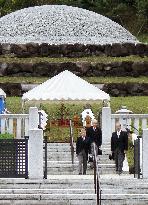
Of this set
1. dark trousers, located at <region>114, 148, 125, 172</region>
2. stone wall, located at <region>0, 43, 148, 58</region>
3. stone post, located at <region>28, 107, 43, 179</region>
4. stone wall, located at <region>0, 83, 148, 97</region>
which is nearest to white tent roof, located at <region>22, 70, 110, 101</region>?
dark trousers, located at <region>114, 148, 125, 172</region>

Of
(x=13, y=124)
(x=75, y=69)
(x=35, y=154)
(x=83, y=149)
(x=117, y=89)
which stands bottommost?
(x=35, y=154)

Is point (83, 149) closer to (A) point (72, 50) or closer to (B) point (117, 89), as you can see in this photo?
(B) point (117, 89)

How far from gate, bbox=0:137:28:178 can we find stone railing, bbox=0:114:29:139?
16.9 feet

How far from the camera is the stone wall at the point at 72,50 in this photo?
48844mm

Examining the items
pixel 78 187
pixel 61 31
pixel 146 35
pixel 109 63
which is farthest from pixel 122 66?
pixel 146 35

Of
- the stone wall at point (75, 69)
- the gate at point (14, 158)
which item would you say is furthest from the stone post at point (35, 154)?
the stone wall at point (75, 69)

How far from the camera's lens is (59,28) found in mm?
54688

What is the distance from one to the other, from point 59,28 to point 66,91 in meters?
25.0

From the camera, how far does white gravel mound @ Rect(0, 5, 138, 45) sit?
53.2 meters

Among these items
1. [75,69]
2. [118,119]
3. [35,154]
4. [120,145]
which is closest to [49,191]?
[35,154]

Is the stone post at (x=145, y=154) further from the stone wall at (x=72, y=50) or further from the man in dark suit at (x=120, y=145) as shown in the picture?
the stone wall at (x=72, y=50)

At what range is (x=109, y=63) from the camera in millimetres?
45406

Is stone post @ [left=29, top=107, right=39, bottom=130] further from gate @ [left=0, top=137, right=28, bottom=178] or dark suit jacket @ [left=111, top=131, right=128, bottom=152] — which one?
gate @ [left=0, top=137, right=28, bottom=178]

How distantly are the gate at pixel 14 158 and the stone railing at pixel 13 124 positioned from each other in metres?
5.15
